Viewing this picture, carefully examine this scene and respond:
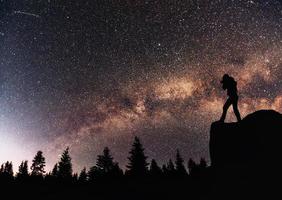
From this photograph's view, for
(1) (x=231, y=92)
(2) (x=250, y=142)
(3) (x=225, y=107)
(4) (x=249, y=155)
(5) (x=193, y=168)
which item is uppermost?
(5) (x=193, y=168)

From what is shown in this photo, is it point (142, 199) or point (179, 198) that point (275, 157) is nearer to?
point (179, 198)

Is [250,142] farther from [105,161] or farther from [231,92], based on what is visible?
[105,161]

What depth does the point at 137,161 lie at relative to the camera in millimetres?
52594

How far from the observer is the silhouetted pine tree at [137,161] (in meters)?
51.2

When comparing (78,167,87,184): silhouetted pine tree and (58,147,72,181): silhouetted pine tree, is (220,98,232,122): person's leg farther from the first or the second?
(58,147,72,181): silhouetted pine tree

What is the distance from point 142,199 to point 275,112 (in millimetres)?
27074

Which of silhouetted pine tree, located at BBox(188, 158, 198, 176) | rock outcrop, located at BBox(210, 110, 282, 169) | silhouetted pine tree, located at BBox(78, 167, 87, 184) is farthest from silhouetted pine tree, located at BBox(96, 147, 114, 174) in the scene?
rock outcrop, located at BBox(210, 110, 282, 169)

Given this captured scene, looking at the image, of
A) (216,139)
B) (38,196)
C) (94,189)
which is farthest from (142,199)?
(216,139)

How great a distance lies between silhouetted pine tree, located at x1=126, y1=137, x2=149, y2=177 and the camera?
51169 millimetres

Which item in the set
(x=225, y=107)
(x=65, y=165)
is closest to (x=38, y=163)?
(x=65, y=165)

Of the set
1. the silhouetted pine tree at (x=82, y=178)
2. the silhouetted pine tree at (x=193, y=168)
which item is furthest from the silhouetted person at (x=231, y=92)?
the silhouetted pine tree at (x=82, y=178)

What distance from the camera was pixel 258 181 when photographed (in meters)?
12.8

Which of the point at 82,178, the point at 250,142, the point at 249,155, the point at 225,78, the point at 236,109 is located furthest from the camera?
the point at 82,178

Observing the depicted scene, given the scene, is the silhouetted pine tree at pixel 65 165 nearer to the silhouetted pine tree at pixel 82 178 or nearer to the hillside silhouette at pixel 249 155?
the silhouetted pine tree at pixel 82 178
